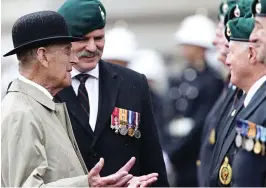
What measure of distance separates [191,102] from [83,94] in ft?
13.6

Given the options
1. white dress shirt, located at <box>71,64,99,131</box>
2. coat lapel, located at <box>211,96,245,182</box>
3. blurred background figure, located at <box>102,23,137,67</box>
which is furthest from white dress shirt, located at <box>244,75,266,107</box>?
blurred background figure, located at <box>102,23,137,67</box>

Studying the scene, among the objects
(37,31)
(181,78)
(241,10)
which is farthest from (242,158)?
(181,78)

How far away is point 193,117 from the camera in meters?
11.3

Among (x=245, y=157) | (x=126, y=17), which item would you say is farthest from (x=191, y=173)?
(x=126, y=17)

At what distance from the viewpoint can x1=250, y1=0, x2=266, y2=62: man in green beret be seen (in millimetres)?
6973

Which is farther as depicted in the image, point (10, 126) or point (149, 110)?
point (149, 110)

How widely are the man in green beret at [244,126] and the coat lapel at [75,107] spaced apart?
0.87 metres

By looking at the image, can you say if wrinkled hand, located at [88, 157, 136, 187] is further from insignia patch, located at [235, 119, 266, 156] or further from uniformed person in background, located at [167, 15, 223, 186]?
uniformed person in background, located at [167, 15, 223, 186]

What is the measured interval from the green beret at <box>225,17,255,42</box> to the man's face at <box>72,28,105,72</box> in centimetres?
89

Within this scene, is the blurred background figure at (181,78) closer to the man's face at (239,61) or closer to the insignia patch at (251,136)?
the man's face at (239,61)

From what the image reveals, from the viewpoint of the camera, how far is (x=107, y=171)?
23.9ft

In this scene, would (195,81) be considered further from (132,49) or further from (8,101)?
(8,101)

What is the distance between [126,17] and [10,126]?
16.8 meters

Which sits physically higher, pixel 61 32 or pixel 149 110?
pixel 61 32
